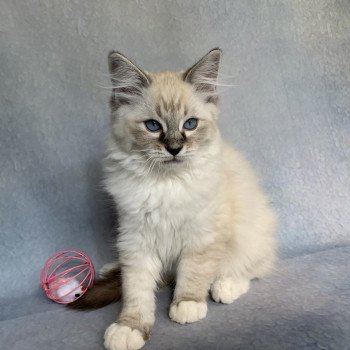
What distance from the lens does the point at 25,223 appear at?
184 centimetres

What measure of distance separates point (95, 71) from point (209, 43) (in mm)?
553

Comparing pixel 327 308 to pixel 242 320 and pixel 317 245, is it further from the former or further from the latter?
pixel 317 245

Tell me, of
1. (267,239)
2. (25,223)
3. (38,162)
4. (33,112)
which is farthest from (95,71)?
(267,239)

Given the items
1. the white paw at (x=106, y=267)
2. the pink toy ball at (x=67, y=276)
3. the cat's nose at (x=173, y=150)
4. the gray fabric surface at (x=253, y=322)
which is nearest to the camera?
the gray fabric surface at (x=253, y=322)

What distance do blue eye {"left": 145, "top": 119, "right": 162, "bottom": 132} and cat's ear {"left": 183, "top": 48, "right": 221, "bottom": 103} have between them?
0.68 feet

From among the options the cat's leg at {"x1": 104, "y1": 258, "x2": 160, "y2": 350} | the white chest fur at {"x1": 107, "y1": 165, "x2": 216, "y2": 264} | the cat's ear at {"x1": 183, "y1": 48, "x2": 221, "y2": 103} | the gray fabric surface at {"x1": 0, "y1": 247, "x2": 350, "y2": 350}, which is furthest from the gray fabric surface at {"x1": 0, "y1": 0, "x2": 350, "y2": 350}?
the cat's ear at {"x1": 183, "y1": 48, "x2": 221, "y2": 103}

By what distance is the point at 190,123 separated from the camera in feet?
4.74

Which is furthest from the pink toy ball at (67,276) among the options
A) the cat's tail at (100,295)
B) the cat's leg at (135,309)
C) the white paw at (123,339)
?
the white paw at (123,339)

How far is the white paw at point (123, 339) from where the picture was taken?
125 centimetres

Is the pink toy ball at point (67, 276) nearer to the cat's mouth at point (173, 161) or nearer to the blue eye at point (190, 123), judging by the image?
the cat's mouth at point (173, 161)

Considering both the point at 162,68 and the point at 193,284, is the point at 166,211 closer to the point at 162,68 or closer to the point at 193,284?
the point at 193,284

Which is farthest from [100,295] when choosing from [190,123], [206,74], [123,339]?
[206,74]

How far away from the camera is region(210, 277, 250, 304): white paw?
4.96 ft

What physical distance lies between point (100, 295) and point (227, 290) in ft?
1.56
